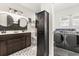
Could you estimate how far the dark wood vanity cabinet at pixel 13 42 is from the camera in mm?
1283

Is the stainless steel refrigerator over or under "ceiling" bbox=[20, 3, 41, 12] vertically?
under

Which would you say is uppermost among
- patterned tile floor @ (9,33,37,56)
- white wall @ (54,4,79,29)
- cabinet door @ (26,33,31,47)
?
white wall @ (54,4,79,29)

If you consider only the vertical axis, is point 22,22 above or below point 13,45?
above

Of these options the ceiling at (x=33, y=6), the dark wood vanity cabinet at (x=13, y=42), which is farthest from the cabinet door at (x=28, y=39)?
the ceiling at (x=33, y=6)

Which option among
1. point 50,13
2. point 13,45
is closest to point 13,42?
point 13,45

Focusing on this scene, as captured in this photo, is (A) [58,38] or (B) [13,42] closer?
(B) [13,42]

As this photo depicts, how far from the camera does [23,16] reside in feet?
4.56

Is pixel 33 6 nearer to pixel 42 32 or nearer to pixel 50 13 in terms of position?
pixel 50 13

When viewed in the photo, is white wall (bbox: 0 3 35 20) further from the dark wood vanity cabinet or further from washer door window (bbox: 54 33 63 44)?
washer door window (bbox: 54 33 63 44)

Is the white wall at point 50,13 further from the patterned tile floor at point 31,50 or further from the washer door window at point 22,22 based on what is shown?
the washer door window at point 22,22

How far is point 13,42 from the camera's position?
1.34 m

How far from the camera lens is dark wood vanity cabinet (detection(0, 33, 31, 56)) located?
1283 mm

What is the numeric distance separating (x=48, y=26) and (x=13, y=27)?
594 mm

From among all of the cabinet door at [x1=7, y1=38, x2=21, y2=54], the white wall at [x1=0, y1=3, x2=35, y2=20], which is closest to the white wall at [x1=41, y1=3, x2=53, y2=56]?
the white wall at [x1=0, y1=3, x2=35, y2=20]
